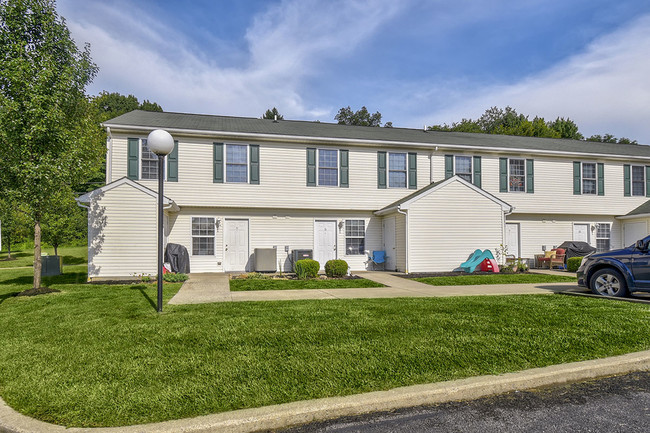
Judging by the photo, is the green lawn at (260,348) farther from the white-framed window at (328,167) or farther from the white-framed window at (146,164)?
the white-framed window at (328,167)

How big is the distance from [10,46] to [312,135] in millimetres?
9647

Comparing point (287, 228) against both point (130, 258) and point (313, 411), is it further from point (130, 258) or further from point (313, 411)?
point (313, 411)

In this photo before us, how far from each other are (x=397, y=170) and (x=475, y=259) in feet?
16.0

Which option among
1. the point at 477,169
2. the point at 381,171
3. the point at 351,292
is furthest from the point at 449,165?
the point at 351,292

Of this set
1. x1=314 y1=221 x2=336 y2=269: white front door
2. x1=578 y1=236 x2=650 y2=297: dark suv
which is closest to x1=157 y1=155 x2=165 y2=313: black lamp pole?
x1=314 y1=221 x2=336 y2=269: white front door

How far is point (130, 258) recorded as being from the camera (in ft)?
40.9

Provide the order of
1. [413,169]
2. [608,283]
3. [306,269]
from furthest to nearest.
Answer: [413,169], [306,269], [608,283]

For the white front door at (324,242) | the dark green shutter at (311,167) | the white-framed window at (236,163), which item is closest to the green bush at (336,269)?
the white front door at (324,242)

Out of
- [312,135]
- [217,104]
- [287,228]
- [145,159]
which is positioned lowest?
[287,228]

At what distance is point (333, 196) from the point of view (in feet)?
51.7

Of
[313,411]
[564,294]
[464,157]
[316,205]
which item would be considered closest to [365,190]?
[316,205]

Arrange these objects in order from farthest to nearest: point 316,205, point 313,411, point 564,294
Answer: point 316,205 < point 564,294 < point 313,411

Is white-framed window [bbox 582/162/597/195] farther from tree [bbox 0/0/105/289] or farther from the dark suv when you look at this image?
tree [bbox 0/0/105/289]

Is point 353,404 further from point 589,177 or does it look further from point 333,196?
point 589,177
